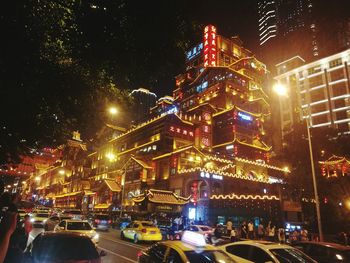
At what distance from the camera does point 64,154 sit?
9569cm

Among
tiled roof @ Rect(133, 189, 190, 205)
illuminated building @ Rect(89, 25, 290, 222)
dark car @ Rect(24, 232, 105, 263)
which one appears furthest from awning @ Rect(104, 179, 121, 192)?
dark car @ Rect(24, 232, 105, 263)

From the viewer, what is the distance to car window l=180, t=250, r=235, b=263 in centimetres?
761

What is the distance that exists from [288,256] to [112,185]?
52.6 meters

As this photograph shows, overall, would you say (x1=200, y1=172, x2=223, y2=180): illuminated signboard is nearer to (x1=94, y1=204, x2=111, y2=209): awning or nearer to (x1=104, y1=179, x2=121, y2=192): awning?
(x1=104, y1=179, x2=121, y2=192): awning

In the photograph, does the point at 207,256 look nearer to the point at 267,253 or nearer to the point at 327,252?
the point at 267,253

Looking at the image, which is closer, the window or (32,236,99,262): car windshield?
(32,236,99,262): car windshield

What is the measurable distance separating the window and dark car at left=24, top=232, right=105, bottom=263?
1839 millimetres

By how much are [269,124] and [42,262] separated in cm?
8861

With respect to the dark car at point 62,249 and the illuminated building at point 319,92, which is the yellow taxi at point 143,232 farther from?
the illuminated building at point 319,92

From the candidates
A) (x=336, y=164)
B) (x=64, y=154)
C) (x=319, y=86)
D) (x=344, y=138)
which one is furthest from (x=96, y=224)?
(x=319, y=86)

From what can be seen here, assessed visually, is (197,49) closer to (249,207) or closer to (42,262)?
(249,207)

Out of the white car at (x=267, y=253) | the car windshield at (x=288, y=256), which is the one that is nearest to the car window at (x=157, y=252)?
the white car at (x=267, y=253)

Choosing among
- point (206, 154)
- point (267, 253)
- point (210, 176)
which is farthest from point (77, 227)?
point (206, 154)

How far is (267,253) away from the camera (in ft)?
29.2
